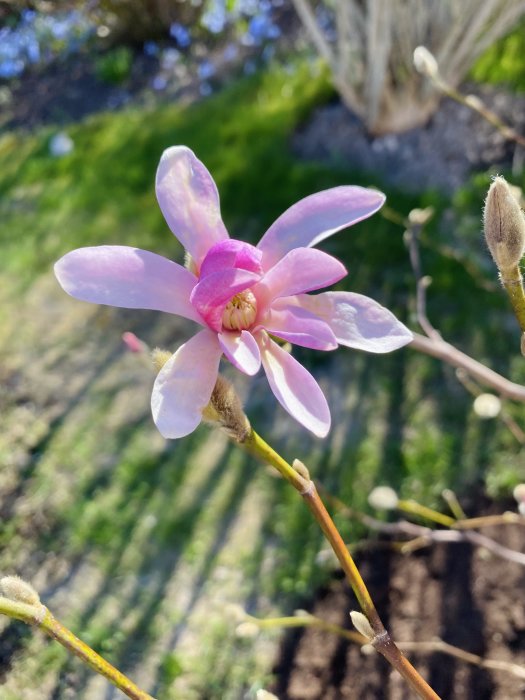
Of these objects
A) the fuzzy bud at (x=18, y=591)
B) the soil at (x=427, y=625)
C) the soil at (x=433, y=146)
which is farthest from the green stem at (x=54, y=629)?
the soil at (x=433, y=146)

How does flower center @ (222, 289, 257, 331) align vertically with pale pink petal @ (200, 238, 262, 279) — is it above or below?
below

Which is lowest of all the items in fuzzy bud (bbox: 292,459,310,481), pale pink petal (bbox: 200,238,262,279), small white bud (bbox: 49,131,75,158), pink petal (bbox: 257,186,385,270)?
small white bud (bbox: 49,131,75,158)

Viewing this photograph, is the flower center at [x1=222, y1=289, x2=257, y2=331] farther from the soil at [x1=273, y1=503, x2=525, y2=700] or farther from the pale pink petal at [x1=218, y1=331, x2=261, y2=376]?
the soil at [x1=273, y1=503, x2=525, y2=700]

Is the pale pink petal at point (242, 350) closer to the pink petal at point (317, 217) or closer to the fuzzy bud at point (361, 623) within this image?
Answer: the pink petal at point (317, 217)

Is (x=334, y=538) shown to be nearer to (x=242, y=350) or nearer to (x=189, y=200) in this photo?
(x=242, y=350)

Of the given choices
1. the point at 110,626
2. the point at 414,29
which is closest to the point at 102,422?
the point at 110,626

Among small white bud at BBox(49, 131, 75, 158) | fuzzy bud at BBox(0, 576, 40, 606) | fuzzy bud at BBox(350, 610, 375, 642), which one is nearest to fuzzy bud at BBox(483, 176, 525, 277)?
fuzzy bud at BBox(350, 610, 375, 642)

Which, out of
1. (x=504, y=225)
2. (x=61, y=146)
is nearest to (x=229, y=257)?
(x=504, y=225)
